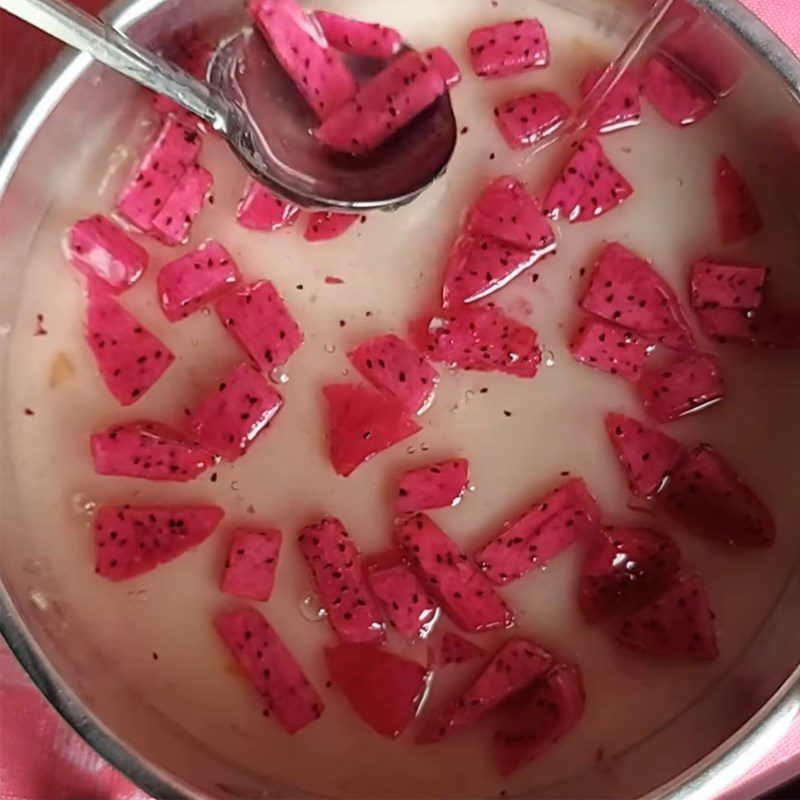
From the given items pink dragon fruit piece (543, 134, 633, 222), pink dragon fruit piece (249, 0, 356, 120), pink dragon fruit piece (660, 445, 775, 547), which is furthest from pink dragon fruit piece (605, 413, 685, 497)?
pink dragon fruit piece (249, 0, 356, 120)

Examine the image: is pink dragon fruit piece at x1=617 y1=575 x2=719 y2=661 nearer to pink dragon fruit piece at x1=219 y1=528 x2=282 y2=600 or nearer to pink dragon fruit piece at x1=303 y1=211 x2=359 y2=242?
pink dragon fruit piece at x1=219 y1=528 x2=282 y2=600

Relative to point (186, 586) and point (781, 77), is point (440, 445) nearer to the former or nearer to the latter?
point (186, 586)

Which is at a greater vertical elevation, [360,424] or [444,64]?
[444,64]

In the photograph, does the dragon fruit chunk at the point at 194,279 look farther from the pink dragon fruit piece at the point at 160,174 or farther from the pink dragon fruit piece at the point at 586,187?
the pink dragon fruit piece at the point at 586,187

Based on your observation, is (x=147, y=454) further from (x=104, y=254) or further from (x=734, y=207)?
(x=734, y=207)

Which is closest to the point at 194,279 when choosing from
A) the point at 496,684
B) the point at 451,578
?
the point at 451,578

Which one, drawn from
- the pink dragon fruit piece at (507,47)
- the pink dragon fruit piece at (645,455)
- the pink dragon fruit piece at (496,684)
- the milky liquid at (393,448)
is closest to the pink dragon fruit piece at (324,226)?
the milky liquid at (393,448)

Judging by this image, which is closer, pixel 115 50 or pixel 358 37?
pixel 115 50
